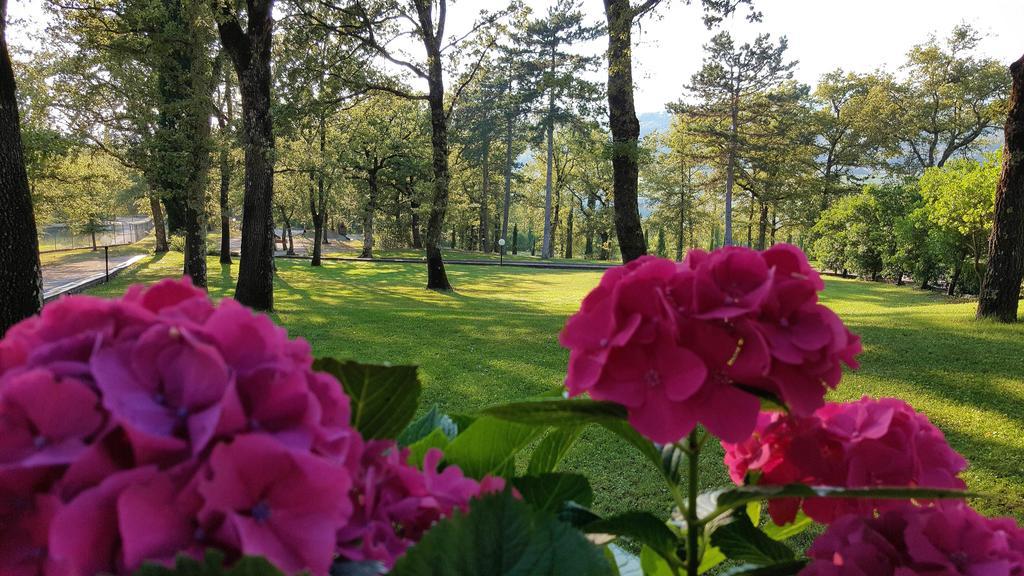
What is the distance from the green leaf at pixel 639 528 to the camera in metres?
0.80

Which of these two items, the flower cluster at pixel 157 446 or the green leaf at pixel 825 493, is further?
the green leaf at pixel 825 493

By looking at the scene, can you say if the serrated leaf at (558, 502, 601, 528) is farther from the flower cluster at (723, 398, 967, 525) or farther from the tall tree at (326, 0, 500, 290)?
the tall tree at (326, 0, 500, 290)

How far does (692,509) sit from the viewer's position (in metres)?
0.82

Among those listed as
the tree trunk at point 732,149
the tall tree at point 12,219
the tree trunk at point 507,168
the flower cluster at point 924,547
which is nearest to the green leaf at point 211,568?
the flower cluster at point 924,547

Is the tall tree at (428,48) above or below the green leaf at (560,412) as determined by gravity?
above

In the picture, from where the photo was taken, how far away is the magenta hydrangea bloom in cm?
50

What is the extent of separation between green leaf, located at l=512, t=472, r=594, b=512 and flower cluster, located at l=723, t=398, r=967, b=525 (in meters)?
0.22

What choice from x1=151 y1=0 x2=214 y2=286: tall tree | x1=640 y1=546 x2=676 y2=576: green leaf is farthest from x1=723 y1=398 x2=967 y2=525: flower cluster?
x1=151 y1=0 x2=214 y2=286: tall tree

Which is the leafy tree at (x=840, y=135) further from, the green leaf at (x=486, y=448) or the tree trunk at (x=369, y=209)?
the green leaf at (x=486, y=448)

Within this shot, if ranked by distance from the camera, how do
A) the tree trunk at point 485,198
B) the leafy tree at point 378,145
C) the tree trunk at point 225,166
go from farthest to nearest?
the tree trunk at point 485,198, the leafy tree at point 378,145, the tree trunk at point 225,166

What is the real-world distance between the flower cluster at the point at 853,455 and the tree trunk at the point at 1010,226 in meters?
9.87

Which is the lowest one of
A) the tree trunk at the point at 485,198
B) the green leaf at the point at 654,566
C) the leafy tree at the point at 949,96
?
the green leaf at the point at 654,566

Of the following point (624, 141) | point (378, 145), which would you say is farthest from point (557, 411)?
point (378, 145)

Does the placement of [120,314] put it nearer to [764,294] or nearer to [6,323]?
[764,294]
